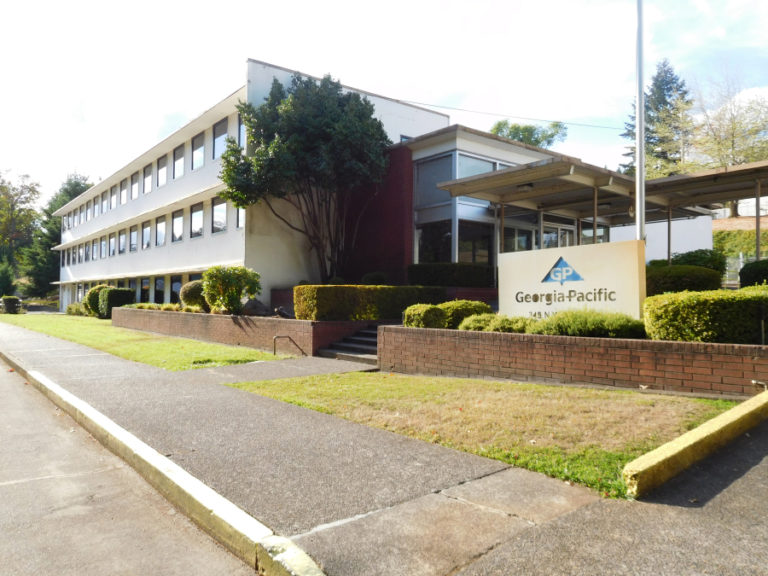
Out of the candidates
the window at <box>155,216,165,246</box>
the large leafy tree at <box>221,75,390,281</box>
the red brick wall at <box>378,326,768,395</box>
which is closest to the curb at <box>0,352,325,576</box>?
the red brick wall at <box>378,326,768,395</box>

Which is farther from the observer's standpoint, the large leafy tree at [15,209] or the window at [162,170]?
the large leafy tree at [15,209]

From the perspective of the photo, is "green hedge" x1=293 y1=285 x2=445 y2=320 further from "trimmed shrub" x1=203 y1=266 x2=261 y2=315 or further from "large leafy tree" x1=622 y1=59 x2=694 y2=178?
"large leafy tree" x1=622 y1=59 x2=694 y2=178

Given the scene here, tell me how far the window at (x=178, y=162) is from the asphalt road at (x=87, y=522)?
22.4m

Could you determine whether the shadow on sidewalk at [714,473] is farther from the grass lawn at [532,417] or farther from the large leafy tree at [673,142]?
the large leafy tree at [673,142]

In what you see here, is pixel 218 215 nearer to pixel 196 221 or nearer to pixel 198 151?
pixel 196 221

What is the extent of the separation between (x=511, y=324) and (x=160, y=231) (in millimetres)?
23870

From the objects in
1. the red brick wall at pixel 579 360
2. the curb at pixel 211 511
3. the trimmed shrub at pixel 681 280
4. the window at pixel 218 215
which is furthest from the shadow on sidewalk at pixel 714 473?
the window at pixel 218 215

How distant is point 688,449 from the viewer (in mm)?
4172

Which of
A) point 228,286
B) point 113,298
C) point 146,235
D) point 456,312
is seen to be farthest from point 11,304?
point 456,312

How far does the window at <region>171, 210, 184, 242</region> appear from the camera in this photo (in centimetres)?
2584

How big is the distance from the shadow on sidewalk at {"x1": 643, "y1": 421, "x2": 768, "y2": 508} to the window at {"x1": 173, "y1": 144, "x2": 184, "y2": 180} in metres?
25.9

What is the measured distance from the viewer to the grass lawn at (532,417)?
450 cm

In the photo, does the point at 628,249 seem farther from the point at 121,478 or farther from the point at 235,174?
the point at 235,174

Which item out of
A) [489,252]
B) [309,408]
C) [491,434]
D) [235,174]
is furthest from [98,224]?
[491,434]
